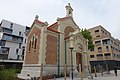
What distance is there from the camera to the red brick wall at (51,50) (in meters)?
15.6

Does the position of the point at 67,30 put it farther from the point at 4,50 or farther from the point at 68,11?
the point at 4,50

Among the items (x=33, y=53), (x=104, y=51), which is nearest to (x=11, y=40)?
(x=33, y=53)

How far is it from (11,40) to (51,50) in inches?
1062

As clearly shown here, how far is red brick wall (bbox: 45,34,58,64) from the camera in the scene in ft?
51.3

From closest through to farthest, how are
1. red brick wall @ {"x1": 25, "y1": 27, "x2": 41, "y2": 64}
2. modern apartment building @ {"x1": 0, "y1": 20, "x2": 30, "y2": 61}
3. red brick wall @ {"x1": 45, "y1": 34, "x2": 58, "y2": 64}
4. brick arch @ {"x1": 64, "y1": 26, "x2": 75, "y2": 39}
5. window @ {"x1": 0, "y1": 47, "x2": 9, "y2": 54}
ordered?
red brick wall @ {"x1": 45, "y1": 34, "x2": 58, "y2": 64}
red brick wall @ {"x1": 25, "y1": 27, "x2": 41, "y2": 64}
brick arch @ {"x1": 64, "y1": 26, "x2": 75, "y2": 39}
window @ {"x1": 0, "y1": 47, "x2": 9, "y2": 54}
modern apartment building @ {"x1": 0, "y1": 20, "x2": 30, "y2": 61}

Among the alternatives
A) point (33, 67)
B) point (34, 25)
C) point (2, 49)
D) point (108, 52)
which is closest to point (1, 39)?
point (2, 49)

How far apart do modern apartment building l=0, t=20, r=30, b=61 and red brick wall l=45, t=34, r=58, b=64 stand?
24.8 metres

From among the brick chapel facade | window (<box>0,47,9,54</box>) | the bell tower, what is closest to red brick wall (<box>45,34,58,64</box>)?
the brick chapel facade

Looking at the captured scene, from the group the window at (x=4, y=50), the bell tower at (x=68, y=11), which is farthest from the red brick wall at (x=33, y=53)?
the window at (x=4, y=50)

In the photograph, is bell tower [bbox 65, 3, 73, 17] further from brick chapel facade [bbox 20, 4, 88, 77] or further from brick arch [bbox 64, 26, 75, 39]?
brick arch [bbox 64, 26, 75, 39]

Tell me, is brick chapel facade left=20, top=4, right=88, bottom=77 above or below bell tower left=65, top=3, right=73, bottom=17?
below

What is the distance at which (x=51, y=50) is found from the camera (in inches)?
639

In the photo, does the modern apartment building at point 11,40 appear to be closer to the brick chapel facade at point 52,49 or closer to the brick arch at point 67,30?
the brick chapel facade at point 52,49

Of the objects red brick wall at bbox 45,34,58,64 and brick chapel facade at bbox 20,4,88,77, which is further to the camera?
red brick wall at bbox 45,34,58,64
